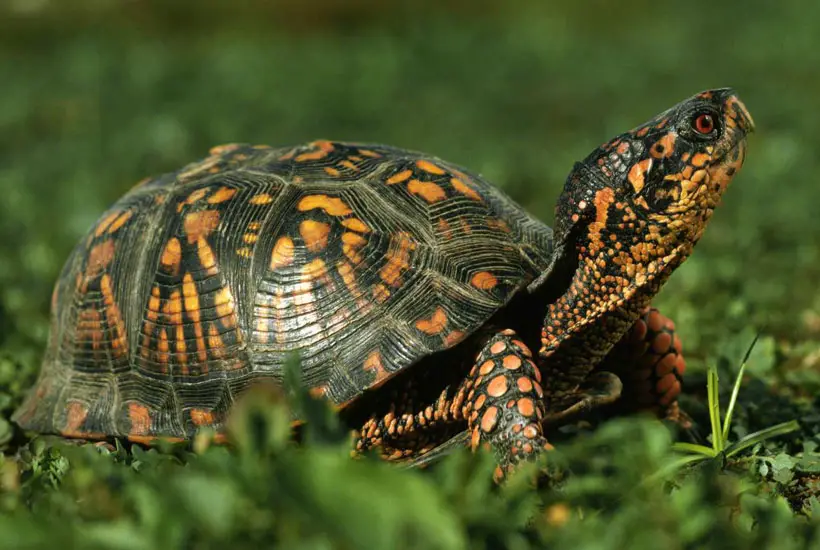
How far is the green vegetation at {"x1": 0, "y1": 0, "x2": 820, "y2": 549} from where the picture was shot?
190 centimetres

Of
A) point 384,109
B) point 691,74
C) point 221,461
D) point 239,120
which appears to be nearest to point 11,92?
point 239,120

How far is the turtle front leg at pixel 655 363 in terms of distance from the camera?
3.52m

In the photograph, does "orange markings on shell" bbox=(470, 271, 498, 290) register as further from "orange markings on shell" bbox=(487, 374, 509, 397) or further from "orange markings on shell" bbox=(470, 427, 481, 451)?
"orange markings on shell" bbox=(470, 427, 481, 451)

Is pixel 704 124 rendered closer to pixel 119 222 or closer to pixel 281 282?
pixel 281 282

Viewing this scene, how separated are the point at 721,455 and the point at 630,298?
60 centimetres

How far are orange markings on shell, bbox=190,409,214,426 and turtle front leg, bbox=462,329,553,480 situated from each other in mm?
933

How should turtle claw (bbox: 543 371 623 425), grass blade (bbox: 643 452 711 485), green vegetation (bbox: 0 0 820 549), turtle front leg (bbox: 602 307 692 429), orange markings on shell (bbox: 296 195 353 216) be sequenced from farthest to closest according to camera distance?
1. turtle front leg (bbox: 602 307 692 429)
2. orange markings on shell (bbox: 296 195 353 216)
3. turtle claw (bbox: 543 371 623 425)
4. grass blade (bbox: 643 452 711 485)
5. green vegetation (bbox: 0 0 820 549)

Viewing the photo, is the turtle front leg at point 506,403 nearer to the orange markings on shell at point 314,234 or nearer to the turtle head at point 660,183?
the turtle head at point 660,183

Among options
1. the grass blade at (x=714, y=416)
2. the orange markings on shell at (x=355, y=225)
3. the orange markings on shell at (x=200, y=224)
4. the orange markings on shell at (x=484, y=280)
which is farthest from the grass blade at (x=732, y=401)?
the orange markings on shell at (x=200, y=224)

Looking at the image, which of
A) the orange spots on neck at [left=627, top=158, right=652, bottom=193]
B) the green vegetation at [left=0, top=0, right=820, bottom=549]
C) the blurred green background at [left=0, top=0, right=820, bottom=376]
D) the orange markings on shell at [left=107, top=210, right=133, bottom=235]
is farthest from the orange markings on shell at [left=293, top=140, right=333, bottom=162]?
the blurred green background at [left=0, top=0, right=820, bottom=376]

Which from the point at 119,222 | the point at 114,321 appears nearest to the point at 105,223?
the point at 119,222

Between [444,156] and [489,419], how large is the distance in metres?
5.93

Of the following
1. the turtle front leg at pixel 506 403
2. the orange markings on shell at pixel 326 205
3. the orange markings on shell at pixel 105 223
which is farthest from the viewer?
the orange markings on shell at pixel 105 223

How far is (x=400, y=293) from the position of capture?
3.13 metres
